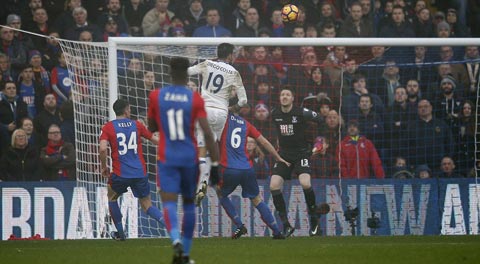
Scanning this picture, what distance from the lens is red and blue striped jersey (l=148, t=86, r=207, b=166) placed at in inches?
449

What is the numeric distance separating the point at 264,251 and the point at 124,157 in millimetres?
3349

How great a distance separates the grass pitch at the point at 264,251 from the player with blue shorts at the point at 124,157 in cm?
60

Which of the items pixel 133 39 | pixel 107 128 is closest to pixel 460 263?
pixel 107 128

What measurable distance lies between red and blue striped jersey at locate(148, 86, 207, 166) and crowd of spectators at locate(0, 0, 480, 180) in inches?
302

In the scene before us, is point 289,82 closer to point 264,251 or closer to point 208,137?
point 264,251

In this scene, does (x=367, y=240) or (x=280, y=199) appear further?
(x=280, y=199)

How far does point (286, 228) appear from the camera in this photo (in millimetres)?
16859

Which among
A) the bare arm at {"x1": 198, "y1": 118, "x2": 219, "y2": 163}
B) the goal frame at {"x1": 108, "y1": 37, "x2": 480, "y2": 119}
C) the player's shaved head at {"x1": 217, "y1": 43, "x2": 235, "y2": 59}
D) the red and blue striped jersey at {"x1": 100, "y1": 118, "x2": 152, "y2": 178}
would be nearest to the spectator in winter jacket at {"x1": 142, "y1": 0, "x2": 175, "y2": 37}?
the goal frame at {"x1": 108, "y1": 37, "x2": 480, "y2": 119}

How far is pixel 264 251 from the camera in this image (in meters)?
13.8

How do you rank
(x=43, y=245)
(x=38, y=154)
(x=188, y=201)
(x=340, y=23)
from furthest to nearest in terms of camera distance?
(x=340, y=23)
(x=38, y=154)
(x=43, y=245)
(x=188, y=201)

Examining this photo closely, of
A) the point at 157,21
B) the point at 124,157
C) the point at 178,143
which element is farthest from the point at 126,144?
the point at 157,21

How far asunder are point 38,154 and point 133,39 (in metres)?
3.07

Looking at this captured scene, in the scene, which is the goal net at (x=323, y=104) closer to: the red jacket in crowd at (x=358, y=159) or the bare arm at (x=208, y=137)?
the red jacket in crowd at (x=358, y=159)

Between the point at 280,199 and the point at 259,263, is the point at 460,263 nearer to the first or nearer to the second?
the point at 259,263
